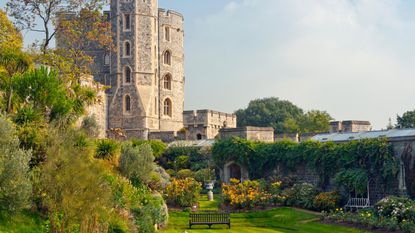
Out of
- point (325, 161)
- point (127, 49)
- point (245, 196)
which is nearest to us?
point (245, 196)

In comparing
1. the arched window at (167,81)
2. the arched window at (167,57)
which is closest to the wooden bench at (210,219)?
the arched window at (167,81)

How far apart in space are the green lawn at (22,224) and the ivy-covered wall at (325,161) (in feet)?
46.8

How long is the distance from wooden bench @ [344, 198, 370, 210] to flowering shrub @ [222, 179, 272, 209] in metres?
3.34

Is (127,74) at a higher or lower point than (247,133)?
higher

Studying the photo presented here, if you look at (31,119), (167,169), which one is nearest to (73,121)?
(31,119)

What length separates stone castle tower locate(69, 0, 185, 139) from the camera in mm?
47500

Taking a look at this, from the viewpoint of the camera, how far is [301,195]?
86.0 ft

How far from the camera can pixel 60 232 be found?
13.5 metres

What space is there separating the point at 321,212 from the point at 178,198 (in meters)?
5.76

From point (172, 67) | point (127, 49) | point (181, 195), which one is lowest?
point (181, 195)

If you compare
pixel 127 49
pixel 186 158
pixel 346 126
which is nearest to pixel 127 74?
pixel 127 49

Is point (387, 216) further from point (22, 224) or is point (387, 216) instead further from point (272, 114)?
point (272, 114)

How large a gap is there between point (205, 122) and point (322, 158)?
2152 centimetres

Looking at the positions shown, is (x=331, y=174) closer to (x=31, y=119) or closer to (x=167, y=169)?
(x=167, y=169)
